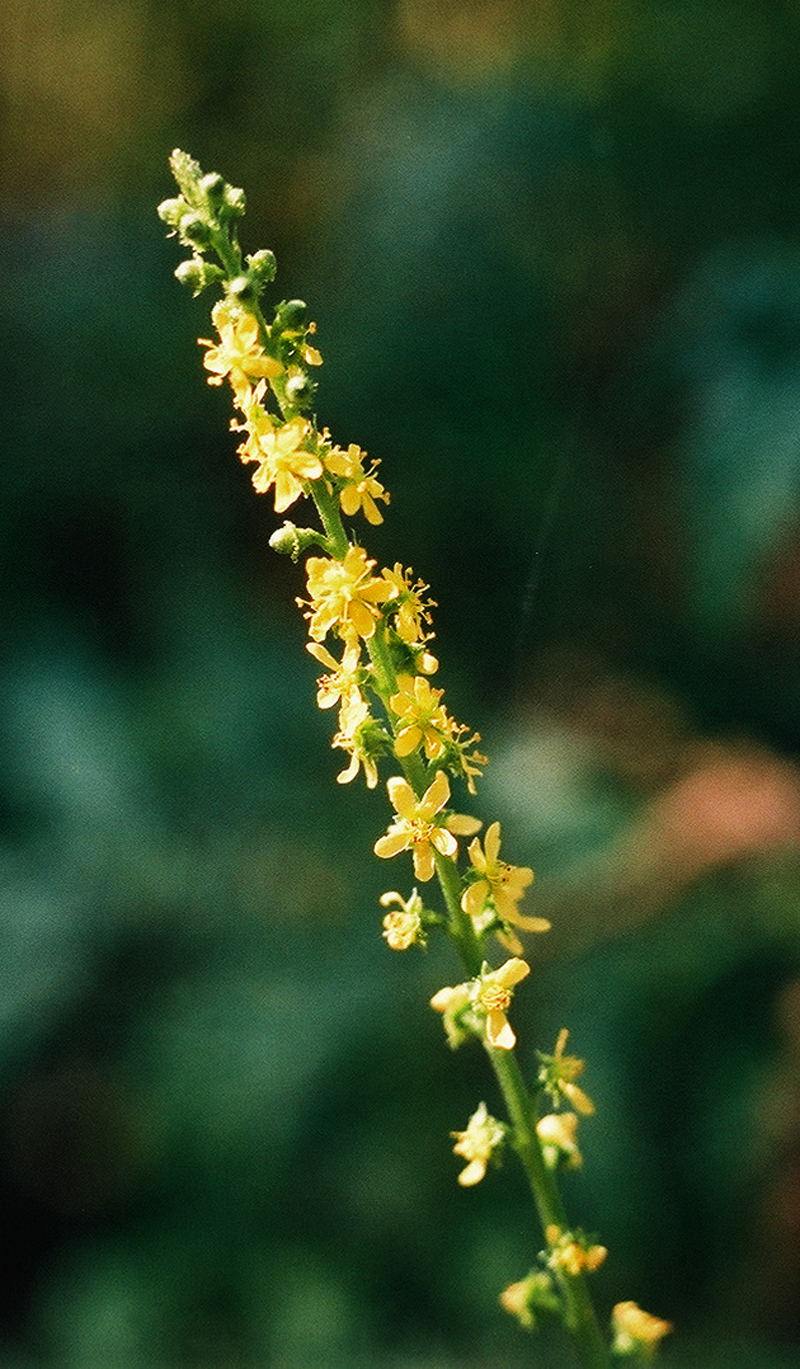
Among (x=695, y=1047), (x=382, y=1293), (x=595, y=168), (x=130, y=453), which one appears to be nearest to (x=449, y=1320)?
(x=382, y=1293)

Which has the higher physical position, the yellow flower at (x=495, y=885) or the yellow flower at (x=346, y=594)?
the yellow flower at (x=346, y=594)

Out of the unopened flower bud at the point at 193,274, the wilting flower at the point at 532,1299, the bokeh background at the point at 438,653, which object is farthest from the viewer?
the bokeh background at the point at 438,653

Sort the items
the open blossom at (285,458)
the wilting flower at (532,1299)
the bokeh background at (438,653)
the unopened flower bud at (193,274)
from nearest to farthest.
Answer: the open blossom at (285,458) → the unopened flower bud at (193,274) → the wilting flower at (532,1299) → the bokeh background at (438,653)

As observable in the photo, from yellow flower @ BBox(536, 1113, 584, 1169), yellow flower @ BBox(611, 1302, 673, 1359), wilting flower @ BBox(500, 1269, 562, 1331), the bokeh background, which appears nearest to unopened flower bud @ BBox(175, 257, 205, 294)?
yellow flower @ BBox(536, 1113, 584, 1169)

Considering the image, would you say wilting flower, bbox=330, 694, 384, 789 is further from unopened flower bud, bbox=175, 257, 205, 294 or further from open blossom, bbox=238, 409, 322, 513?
unopened flower bud, bbox=175, 257, 205, 294

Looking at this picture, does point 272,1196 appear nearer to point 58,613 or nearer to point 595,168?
point 58,613

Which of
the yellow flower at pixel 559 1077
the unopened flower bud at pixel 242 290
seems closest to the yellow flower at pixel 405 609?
the unopened flower bud at pixel 242 290

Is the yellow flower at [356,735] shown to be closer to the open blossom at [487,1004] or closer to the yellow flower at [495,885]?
the yellow flower at [495,885]
